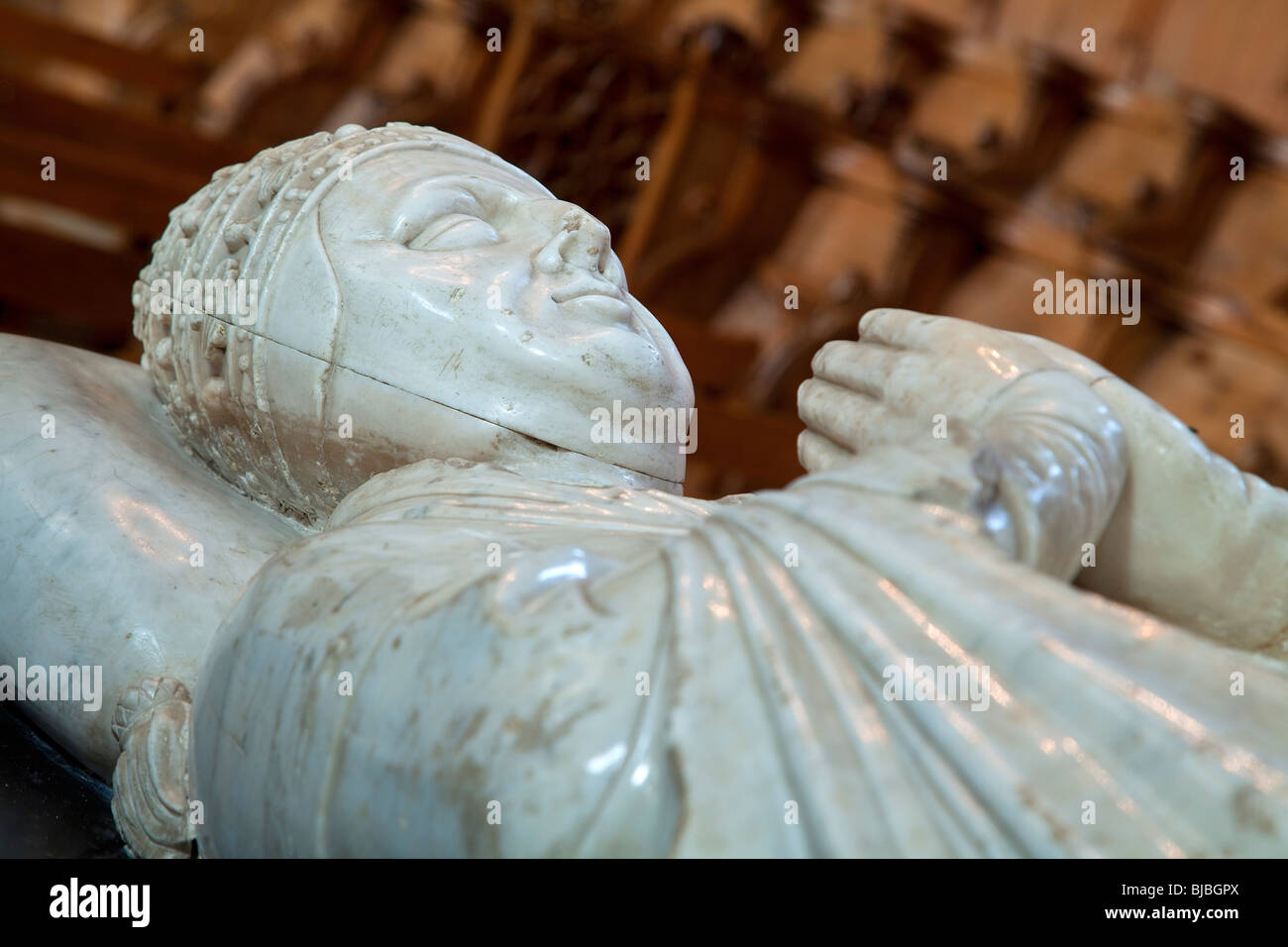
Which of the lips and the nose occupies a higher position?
the nose

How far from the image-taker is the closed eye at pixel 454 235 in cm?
194

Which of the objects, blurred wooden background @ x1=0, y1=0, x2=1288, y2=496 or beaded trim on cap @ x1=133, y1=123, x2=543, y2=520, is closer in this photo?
beaded trim on cap @ x1=133, y1=123, x2=543, y2=520

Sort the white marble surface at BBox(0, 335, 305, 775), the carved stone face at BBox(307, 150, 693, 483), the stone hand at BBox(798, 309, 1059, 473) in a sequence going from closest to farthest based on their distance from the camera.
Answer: the stone hand at BBox(798, 309, 1059, 473), the carved stone face at BBox(307, 150, 693, 483), the white marble surface at BBox(0, 335, 305, 775)

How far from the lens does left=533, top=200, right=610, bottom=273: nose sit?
192 cm

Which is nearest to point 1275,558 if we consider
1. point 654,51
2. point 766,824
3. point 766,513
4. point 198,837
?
point 766,513

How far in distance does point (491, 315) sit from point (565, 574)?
1.98 feet

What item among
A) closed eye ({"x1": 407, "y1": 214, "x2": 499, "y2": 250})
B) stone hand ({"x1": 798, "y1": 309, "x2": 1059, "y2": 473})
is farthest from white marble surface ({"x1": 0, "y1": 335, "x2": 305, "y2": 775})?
stone hand ({"x1": 798, "y1": 309, "x2": 1059, "y2": 473})

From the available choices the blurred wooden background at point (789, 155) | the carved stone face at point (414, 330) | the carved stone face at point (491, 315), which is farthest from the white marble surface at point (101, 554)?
the blurred wooden background at point (789, 155)

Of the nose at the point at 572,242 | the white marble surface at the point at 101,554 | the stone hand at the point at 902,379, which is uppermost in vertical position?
the nose at the point at 572,242

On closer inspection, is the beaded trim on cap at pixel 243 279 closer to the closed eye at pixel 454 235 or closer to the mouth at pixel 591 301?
the closed eye at pixel 454 235

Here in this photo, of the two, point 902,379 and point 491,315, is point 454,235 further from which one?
point 902,379

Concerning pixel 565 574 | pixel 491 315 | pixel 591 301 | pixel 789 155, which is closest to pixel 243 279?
pixel 491 315

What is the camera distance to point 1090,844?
3.54 ft

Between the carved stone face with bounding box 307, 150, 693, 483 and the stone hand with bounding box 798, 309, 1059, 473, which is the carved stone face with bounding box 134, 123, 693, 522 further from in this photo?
the stone hand with bounding box 798, 309, 1059, 473
